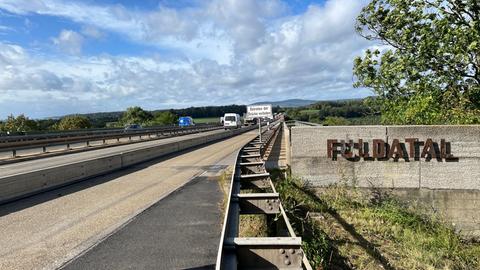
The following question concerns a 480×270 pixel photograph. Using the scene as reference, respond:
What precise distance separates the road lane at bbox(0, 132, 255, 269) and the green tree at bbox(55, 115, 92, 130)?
187 feet

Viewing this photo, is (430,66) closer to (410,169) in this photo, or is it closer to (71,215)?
(410,169)

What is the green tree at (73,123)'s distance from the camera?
225 feet

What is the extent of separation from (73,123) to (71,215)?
2527 inches

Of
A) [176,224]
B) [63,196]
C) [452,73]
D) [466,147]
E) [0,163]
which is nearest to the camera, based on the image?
[176,224]

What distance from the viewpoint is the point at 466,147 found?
12734 millimetres

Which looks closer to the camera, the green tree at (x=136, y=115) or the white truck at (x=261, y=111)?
the white truck at (x=261, y=111)

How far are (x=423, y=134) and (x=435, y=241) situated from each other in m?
3.85

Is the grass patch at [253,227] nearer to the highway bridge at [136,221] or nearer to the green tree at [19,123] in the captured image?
the highway bridge at [136,221]

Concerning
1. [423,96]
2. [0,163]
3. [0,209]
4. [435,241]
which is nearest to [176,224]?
[0,209]

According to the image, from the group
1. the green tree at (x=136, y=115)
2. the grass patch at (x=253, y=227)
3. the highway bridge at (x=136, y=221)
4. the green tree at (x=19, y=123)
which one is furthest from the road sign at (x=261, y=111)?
the green tree at (x=136, y=115)

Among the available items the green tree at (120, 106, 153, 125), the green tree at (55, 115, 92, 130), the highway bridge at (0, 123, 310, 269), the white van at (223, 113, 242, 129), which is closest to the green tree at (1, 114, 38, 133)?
the green tree at (55, 115, 92, 130)

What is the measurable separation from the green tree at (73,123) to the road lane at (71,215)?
56932 mm

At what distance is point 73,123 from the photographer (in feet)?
227

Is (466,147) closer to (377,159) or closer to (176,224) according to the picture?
(377,159)
